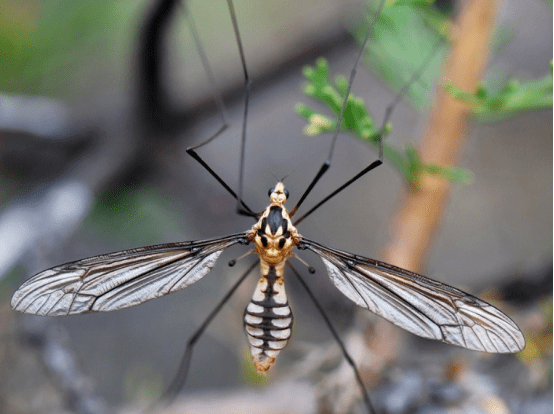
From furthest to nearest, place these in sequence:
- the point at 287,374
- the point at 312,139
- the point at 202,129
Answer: the point at 312,139 < the point at 202,129 < the point at 287,374

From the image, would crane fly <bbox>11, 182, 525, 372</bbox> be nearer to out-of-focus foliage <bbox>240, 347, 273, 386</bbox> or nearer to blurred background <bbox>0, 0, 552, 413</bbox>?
blurred background <bbox>0, 0, 552, 413</bbox>

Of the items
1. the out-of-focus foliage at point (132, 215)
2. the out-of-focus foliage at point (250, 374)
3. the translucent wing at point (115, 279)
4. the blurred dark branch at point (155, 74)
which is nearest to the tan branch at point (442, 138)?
the translucent wing at point (115, 279)

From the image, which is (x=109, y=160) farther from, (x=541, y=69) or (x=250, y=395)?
(x=541, y=69)

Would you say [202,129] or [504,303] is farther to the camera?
[202,129]

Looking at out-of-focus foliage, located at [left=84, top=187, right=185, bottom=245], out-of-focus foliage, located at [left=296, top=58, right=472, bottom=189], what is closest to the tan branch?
out-of-focus foliage, located at [left=296, top=58, right=472, bottom=189]

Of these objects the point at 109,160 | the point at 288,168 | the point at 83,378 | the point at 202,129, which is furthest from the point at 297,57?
the point at 83,378
